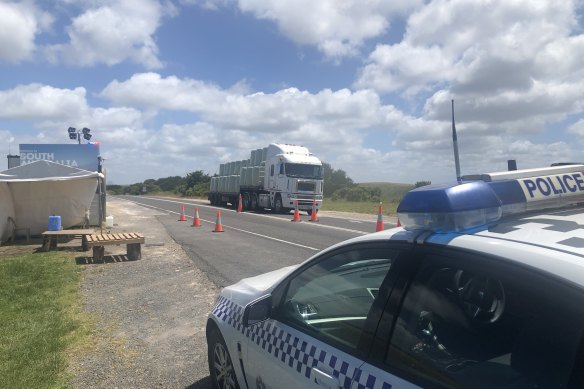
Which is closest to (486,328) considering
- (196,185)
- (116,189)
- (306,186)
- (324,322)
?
(324,322)

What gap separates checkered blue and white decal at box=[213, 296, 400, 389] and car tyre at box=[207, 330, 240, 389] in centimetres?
22

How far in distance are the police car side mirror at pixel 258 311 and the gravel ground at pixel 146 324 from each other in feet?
4.73

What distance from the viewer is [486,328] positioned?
2.04 metres

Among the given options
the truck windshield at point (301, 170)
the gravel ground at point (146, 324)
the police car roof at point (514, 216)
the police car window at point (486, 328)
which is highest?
the truck windshield at point (301, 170)

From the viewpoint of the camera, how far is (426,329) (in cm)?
214

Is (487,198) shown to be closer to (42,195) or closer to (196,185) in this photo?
(42,195)

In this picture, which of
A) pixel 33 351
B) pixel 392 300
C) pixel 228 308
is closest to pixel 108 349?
pixel 33 351

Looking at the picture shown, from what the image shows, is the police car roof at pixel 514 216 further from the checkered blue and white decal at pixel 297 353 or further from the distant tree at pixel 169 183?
the distant tree at pixel 169 183

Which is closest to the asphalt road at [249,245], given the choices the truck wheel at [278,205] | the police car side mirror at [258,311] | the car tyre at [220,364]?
the car tyre at [220,364]

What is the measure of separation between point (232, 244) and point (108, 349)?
8.46m

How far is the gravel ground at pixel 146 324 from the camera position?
14.2 ft

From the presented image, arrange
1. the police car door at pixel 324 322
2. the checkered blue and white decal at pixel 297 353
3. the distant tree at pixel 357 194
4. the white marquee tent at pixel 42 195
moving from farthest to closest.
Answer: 1. the distant tree at pixel 357 194
2. the white marquee tent at pixel 42 195
3. the police car door at pixel 324 322
4. the checkered blue and white decal at pixel 297 353

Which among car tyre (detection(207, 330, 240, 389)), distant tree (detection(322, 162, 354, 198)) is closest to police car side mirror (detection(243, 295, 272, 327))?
car tyre (detection(207, 330, 240, 389))

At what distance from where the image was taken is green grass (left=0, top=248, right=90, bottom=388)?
4.29 meters
